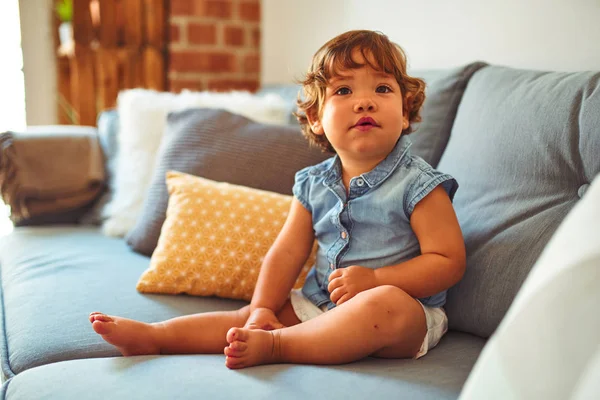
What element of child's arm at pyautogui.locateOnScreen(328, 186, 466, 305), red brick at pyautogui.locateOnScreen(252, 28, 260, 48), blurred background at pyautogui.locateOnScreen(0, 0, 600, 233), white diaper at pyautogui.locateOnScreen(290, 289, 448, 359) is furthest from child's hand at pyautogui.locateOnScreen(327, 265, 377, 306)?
red brick at pyautogui.locateOnScreen(252, 28, 260, 48)

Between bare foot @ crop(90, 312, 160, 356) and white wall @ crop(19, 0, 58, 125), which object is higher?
white wall @ crop(19, 0, 58, 125)

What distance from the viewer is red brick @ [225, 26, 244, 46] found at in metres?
2.87

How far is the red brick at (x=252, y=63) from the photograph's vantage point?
9.67 ft

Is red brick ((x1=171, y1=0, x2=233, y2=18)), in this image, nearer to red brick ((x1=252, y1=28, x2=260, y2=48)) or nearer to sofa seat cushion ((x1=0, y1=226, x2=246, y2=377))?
red brick ((x1=252, y1=28, x2=260, y2=48))

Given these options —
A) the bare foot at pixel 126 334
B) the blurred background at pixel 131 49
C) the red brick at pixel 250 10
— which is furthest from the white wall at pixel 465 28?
the bare foot at pixel 126 334

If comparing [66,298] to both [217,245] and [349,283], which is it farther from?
[349,283]

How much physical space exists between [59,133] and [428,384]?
1.71 m

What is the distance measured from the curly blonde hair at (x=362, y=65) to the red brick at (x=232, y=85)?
66.0 inches

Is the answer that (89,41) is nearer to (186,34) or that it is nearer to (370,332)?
(186,34)

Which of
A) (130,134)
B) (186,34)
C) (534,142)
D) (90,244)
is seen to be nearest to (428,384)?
(534,142)

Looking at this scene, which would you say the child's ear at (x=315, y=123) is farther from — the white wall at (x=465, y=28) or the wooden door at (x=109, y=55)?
the wooden door at (x=109, y=55)

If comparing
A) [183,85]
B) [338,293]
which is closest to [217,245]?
[338,293]

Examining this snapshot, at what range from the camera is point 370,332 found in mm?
990

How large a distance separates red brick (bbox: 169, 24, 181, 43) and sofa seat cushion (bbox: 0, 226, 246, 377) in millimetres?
1250
